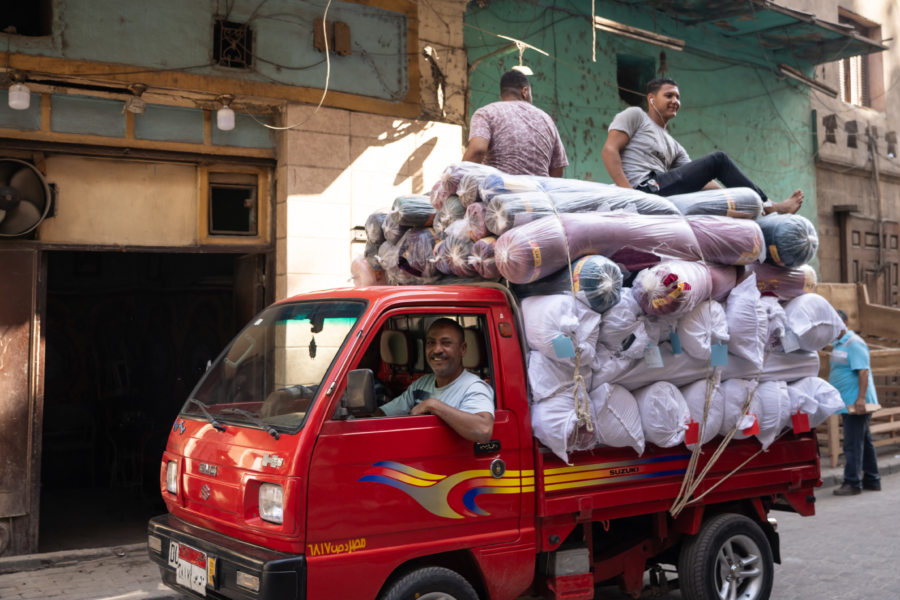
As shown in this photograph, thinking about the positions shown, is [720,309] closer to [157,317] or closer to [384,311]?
[384,311]

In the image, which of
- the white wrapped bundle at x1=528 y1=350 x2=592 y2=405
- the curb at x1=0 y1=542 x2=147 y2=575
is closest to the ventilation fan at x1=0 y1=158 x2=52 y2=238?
the curb at x1=0 y1=542 x2=147 y2=575

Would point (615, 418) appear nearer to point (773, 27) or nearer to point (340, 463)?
point (340, 463)

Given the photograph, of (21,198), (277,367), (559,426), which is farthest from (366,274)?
(21,198)

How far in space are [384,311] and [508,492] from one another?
110 cm

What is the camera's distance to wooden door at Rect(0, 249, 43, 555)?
22.5ft

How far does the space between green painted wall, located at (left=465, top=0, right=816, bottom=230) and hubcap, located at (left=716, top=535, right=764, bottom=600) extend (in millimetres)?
5972

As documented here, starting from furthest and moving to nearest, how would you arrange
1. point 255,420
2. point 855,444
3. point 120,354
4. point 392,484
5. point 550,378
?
point 120,354
point 855,444
point 550,378
point 255,420
point 392,484

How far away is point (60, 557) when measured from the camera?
686 centimetres

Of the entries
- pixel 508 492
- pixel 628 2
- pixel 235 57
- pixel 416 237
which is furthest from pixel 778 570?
pixel 628 2

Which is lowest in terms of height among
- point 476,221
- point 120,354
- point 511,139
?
point 120,354

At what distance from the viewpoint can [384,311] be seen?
4.09m

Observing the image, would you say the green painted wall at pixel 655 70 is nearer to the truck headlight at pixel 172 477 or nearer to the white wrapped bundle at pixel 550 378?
the white wrapped bundle at pixel 550 378

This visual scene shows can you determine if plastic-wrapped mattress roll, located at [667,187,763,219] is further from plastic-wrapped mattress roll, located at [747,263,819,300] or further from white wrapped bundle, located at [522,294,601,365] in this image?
white wrapped bundle, located at [522,294,601,365]

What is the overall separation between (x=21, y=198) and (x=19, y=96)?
826 millimetres
